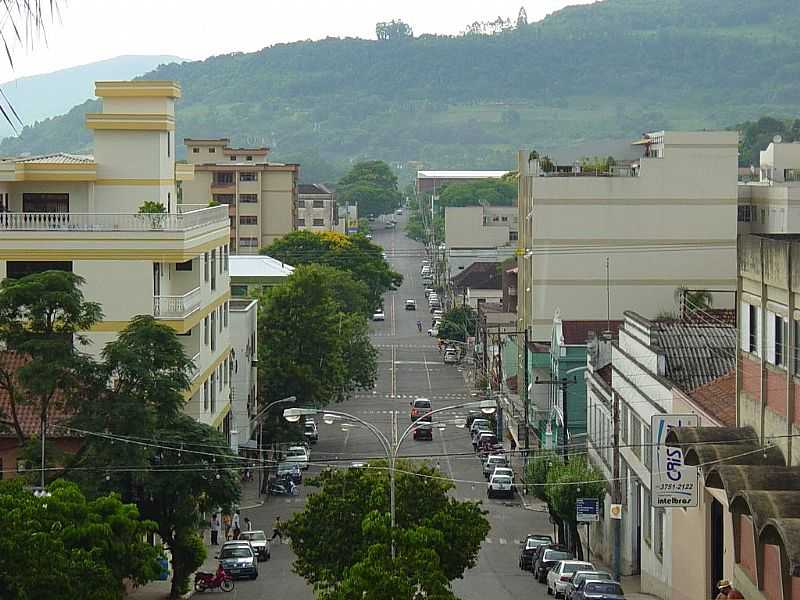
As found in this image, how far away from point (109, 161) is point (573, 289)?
30603mm

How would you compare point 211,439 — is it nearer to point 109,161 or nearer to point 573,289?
point 109,161

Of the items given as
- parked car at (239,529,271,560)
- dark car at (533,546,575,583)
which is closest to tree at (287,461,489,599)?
dark car at (533,546,575,583)

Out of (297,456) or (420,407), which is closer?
(297,456)

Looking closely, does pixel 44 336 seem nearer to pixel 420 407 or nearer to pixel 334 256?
pixel 420 407

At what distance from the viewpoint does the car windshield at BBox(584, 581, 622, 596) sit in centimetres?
4066

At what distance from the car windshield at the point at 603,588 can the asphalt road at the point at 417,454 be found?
5.26m

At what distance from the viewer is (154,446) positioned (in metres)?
42.1

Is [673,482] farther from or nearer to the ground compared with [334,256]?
nearer to the ground

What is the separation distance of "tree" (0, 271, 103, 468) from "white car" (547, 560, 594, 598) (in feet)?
46.0

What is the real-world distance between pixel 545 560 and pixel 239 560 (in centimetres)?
920

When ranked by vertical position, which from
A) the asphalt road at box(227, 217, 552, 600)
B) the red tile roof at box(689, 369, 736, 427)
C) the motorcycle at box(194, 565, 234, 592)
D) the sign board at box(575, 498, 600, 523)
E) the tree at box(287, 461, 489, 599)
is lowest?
the asphalt road at box(227, 217, 552, 600)

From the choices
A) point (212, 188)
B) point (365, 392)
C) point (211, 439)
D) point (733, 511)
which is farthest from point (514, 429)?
point (212, 188)

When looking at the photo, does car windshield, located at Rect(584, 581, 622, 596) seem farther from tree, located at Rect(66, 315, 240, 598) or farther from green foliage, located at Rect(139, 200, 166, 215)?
green foliage, located at Rect(139, 200, 166, 215)

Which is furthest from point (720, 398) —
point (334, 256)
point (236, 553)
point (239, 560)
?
point (334, 256)
